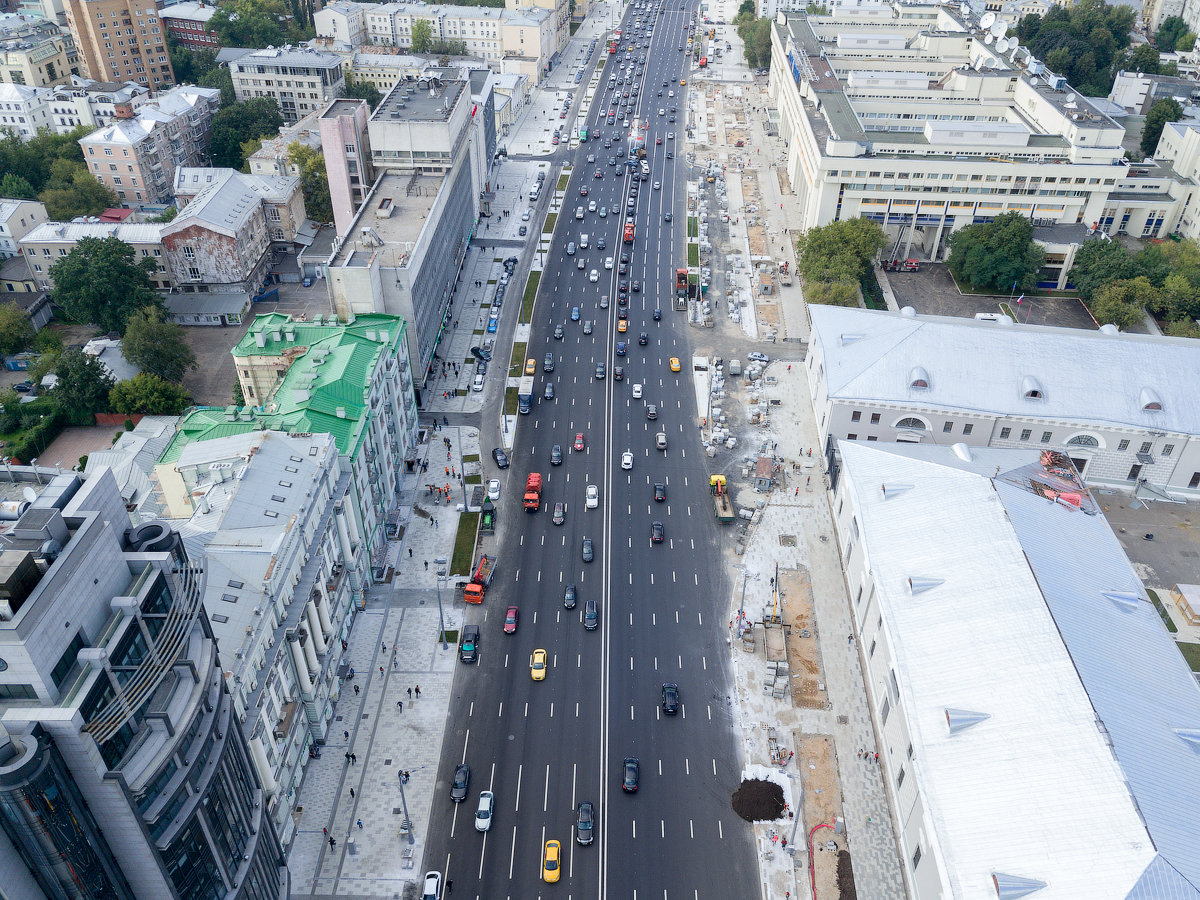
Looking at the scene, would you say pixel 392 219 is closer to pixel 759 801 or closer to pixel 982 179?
pixel 759 801

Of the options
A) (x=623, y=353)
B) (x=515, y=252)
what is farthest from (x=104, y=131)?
(x=623, y=353)

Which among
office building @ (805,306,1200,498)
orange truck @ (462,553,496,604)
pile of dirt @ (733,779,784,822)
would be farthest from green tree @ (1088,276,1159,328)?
orange truck @ (462,553,496,604)

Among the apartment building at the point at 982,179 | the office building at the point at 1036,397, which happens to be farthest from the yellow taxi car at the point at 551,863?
the apartment building at the point at 982,179

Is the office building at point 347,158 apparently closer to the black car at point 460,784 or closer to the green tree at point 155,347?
the green tree at point 155,347

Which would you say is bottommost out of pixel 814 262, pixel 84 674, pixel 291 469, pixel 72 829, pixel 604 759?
pixel 604 759

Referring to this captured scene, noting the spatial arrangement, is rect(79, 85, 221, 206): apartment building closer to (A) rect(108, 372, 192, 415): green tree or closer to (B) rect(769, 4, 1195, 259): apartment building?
(A) rect(108, 372, 192, 415): green tree

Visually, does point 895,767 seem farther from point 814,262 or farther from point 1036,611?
point 814,262

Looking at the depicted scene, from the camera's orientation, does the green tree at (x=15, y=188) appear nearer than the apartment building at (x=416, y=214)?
No
